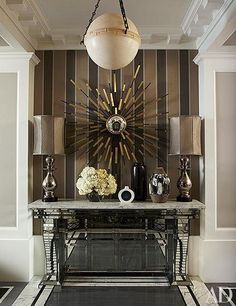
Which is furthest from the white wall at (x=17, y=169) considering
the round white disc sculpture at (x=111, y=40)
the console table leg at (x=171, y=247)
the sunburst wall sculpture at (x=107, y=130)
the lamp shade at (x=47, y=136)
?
the round white disc sculpture at (x=111, y=40)

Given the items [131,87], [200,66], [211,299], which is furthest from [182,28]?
[211,299]

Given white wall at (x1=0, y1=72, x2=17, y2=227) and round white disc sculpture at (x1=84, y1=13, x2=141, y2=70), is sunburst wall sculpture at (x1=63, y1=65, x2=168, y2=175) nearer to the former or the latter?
white wall at (x1=0, y1=72, x2=17, y2=227)

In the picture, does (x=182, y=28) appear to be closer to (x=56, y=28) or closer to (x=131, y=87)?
(x=131, y=87)

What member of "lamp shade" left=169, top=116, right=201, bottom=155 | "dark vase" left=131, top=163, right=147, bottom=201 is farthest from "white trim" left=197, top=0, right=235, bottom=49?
"dark vase" left=131, top=163, right=147, bottom=201

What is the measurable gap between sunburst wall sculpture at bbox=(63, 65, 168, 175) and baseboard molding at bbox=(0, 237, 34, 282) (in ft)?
3.68

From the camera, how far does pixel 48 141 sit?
341 centimetres

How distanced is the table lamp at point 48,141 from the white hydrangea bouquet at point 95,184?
0.34 m

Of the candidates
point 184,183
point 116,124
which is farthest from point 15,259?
point 184,183

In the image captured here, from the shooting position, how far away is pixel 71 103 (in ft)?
12.3

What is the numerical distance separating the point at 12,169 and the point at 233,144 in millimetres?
2369

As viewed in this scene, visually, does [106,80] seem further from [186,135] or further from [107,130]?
[186,135]

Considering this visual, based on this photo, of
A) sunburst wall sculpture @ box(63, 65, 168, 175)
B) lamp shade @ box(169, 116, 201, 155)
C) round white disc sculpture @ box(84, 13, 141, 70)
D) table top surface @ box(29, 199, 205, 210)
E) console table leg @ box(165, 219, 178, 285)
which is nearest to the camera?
round white disc sculpture @ box(84, 13, 141, 70)

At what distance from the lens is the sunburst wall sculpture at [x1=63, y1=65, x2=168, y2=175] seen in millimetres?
3678

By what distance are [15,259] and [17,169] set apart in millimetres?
939
